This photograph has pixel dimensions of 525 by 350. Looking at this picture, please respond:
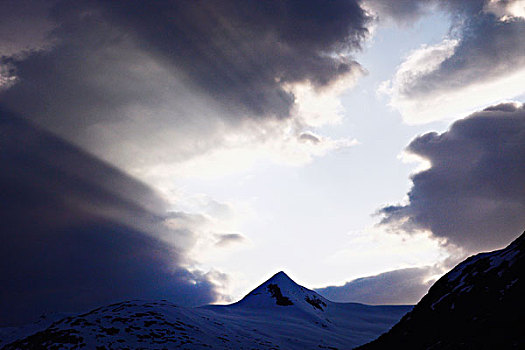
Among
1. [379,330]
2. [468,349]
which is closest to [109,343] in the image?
[468,349]

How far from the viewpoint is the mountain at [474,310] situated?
37.2 meters

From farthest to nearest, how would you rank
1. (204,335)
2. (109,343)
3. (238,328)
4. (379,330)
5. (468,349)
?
1. (379,330)
2. (238,328)
3. (204,335)
4. (109,343)
5. (468,349)

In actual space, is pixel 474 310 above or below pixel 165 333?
below

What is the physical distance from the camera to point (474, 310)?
45688 mm

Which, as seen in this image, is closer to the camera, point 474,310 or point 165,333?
point 474,310

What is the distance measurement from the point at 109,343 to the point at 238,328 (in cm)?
4380

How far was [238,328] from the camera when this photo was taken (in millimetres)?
111938

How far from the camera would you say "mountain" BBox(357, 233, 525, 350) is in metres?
37.2

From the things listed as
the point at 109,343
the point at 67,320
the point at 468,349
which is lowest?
the point at 468,349

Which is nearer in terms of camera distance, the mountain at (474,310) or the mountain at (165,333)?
the mountain at (474,310)

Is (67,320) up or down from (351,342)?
up

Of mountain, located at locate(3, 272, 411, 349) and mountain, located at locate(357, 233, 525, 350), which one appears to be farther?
mountain, located at locate(3, 272, 411, 349)

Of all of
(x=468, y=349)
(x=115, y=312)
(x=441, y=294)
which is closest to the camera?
(x=468, y=349)

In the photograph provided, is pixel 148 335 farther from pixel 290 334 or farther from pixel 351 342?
pixel 351 342
